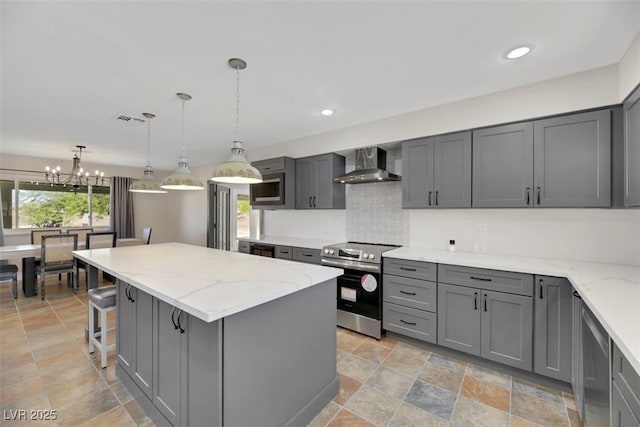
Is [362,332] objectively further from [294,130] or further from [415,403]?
[294,130]

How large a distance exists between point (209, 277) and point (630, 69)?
3.17 meters

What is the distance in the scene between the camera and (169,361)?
156 centimetres

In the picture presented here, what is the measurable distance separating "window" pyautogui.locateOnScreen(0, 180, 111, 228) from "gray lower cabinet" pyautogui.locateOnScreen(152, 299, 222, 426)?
5528mm

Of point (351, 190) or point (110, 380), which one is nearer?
point (110, 380)

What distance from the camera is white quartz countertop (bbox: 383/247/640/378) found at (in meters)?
1.05

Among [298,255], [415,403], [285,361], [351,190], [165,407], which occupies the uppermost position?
[351,190]

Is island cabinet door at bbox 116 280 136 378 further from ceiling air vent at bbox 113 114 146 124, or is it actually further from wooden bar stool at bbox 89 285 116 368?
ceiling air vent at bbox 113 114 146 124

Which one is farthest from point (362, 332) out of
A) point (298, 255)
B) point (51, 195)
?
point (51, 195)

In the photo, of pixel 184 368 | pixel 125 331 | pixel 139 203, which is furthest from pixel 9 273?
pixel 184 368

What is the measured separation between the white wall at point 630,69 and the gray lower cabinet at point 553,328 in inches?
55.4

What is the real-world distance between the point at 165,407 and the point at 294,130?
3.21 m

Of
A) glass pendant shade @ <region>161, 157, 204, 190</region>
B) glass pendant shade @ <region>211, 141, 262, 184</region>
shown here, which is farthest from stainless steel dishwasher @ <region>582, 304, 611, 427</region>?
glass pendant shade @ <region>161, 157, 204, 190</region>

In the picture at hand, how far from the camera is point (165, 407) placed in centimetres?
160

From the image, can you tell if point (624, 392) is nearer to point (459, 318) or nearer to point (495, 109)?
point (459, 318)
